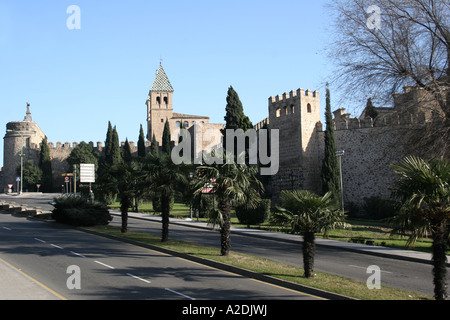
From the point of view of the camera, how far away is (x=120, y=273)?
14.5 metres

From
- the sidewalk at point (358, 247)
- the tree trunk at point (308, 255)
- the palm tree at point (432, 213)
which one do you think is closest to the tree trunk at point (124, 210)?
the sidewalk at point (358, 247)

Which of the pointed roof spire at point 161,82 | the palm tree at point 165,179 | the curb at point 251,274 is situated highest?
the pointed roof spire at point 161,82

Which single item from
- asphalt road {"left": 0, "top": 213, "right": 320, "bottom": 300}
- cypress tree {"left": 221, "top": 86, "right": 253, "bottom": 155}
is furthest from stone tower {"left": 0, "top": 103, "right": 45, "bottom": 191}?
asphalt road {"left": 0, "top": 213, "right": 320, "bottom": 300}

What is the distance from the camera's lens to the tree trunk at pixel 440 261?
1049 centimetres

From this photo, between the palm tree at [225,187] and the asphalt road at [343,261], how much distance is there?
2.46 m

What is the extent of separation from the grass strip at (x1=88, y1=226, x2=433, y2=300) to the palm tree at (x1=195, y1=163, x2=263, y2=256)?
108 cm

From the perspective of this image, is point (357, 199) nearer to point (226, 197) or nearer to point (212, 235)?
point (212, 235)

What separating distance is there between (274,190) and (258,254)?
30840 millimetres

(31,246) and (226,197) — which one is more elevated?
(226,197)

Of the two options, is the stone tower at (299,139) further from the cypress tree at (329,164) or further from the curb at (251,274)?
the curb at (251,274)

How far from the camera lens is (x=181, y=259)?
57.7 feet

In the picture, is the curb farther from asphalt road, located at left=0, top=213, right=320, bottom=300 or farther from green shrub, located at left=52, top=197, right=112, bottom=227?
green shrub, located at left=52, top=197, right=112, bottom=227

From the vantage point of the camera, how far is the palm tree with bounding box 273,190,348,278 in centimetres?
1391
